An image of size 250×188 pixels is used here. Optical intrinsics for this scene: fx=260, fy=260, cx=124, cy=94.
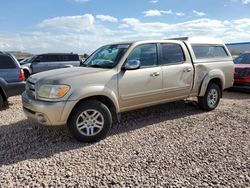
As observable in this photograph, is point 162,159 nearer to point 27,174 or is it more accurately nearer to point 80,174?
point 80,174

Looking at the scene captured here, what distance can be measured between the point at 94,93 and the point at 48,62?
12817 millimetres

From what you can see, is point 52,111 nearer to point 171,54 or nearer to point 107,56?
point 107,56

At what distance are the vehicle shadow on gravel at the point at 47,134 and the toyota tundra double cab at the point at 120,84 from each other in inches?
13.6

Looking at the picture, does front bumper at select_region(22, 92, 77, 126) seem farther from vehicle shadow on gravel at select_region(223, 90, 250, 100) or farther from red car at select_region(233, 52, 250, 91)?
red car at select_region(233, 52, 250, 91)

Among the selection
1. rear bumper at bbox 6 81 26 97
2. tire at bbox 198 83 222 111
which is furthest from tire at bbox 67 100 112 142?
rear bumper at bbox 6 81 26 97

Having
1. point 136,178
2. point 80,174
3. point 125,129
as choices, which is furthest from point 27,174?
point 125,129

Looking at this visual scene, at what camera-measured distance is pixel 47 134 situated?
507 centimetres

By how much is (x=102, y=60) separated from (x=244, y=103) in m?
4.66

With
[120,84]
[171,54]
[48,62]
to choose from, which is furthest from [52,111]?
[48,62]

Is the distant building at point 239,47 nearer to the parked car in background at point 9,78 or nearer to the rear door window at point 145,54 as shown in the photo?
the rear door window at point 145,54

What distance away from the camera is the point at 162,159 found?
12.8ft

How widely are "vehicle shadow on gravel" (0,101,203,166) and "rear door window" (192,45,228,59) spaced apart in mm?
1436

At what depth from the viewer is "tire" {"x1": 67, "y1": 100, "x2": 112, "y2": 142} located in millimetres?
4488

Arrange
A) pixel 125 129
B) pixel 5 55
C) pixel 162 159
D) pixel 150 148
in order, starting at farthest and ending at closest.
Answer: pixel 5 55, pixel 125 129, pixel 150 148, pixel 162 159
